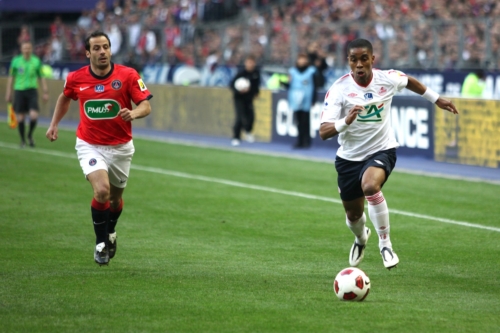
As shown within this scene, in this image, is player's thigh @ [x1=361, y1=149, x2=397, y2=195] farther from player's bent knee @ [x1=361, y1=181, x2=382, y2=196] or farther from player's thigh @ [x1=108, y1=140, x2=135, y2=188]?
player's thigh @ [x1=108, y1=140, x2=135, y2=188]

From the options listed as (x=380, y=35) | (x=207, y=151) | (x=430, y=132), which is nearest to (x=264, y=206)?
(x=430, y=132)

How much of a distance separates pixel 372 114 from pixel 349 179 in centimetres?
65

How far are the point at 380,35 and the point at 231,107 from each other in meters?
4.75

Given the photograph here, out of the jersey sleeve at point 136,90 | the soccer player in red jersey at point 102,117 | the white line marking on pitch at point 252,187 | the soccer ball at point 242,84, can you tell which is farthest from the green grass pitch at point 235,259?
the soccer ball at point 242,84

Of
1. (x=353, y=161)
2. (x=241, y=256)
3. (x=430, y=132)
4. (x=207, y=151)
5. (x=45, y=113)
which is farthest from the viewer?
(x=45, y=113)

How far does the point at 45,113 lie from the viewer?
32656mm

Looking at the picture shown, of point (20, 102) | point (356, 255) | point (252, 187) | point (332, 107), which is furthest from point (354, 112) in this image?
point (20, 102)

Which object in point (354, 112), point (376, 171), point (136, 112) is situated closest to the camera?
point (354, 112)

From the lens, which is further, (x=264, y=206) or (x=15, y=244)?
(x=264, y=206)

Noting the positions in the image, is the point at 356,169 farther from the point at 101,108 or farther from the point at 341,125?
the point at 101,108

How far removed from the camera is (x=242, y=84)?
22.9 metres

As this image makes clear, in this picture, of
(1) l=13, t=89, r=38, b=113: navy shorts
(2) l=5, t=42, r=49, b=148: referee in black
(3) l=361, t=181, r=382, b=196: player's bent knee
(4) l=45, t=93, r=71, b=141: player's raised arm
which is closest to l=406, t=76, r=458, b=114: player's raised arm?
(3) l=361, t=181, r=382, b=196: player's bent knee

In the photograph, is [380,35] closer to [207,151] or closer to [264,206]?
[207,151]

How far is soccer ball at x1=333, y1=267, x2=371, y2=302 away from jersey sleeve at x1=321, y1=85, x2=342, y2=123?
166 cm
